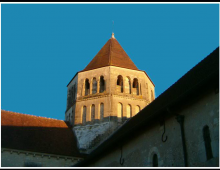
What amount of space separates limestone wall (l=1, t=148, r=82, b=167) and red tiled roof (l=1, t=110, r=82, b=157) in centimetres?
26

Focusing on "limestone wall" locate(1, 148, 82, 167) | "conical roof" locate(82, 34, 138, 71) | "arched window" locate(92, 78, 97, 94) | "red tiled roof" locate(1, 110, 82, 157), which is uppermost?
"conical roof" locate(82, 34, 138, 71)

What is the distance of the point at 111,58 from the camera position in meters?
26.1

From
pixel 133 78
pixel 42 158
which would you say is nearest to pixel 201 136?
pixel 42 158

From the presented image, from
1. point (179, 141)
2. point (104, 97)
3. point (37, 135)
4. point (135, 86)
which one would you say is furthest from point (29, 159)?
point (179, 141)

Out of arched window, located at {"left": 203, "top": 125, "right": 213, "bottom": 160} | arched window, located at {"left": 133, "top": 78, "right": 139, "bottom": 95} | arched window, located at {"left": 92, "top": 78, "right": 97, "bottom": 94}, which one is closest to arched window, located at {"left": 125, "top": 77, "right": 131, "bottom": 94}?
arched window, located at {"left": 133, "top": 78, "right": 139, "bottom": 95}

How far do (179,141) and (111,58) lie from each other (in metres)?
16.1

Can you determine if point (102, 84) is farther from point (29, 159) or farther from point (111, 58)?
point (29, 159)

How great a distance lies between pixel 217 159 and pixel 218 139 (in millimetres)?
537

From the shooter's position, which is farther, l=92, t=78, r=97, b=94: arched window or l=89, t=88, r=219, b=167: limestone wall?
l=92, t=78, r=97, b=94: arched window

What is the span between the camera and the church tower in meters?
22.6

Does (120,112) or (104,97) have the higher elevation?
(104,97)

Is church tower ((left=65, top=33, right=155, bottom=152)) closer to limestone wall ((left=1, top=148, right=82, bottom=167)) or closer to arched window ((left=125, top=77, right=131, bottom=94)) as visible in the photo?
arched window ((left=125, top=77, right=131, bottom=94))

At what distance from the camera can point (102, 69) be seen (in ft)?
82.0

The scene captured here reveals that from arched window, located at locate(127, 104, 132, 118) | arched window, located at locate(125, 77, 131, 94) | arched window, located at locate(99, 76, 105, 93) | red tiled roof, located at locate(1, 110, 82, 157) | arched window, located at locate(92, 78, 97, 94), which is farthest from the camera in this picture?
arched window, located at locate(99, 76, 105, 93)
